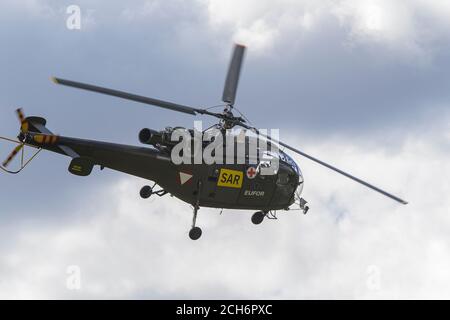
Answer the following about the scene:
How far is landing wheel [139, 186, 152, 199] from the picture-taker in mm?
28641

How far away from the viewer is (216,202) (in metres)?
30.2

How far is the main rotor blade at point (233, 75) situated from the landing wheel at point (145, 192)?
221 inches

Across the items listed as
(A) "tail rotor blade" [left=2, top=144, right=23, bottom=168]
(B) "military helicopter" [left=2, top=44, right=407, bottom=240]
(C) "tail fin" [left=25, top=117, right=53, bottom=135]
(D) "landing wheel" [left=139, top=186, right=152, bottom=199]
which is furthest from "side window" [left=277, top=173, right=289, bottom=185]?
(A) "tail rotor blade" [left=2, top=144, right=23, bottom=168]

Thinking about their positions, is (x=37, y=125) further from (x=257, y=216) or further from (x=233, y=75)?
(x=257, y=216)

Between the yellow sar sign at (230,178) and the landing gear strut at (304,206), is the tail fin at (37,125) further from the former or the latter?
the landing gear strut at (304,206)

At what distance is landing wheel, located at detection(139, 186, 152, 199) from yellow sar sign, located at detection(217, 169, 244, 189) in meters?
3.37

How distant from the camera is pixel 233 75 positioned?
2652 centimetres

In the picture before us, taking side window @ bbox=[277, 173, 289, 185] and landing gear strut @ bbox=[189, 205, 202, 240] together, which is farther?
side window @ bbox=[277, 173, 289, 185]

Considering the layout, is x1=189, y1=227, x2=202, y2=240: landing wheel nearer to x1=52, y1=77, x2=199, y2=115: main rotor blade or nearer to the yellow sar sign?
the yellow sar sign

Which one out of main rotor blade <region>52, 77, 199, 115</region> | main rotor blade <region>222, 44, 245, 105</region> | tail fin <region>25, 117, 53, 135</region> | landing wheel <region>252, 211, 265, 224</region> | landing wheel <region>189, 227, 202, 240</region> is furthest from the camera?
landing wheel <region>252, 211, 265, 224</region>

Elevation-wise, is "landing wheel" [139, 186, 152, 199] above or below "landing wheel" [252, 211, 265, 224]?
below

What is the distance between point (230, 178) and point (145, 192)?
4249 mm

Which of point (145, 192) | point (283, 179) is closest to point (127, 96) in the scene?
point (145, 192)

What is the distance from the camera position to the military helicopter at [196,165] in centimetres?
2581
